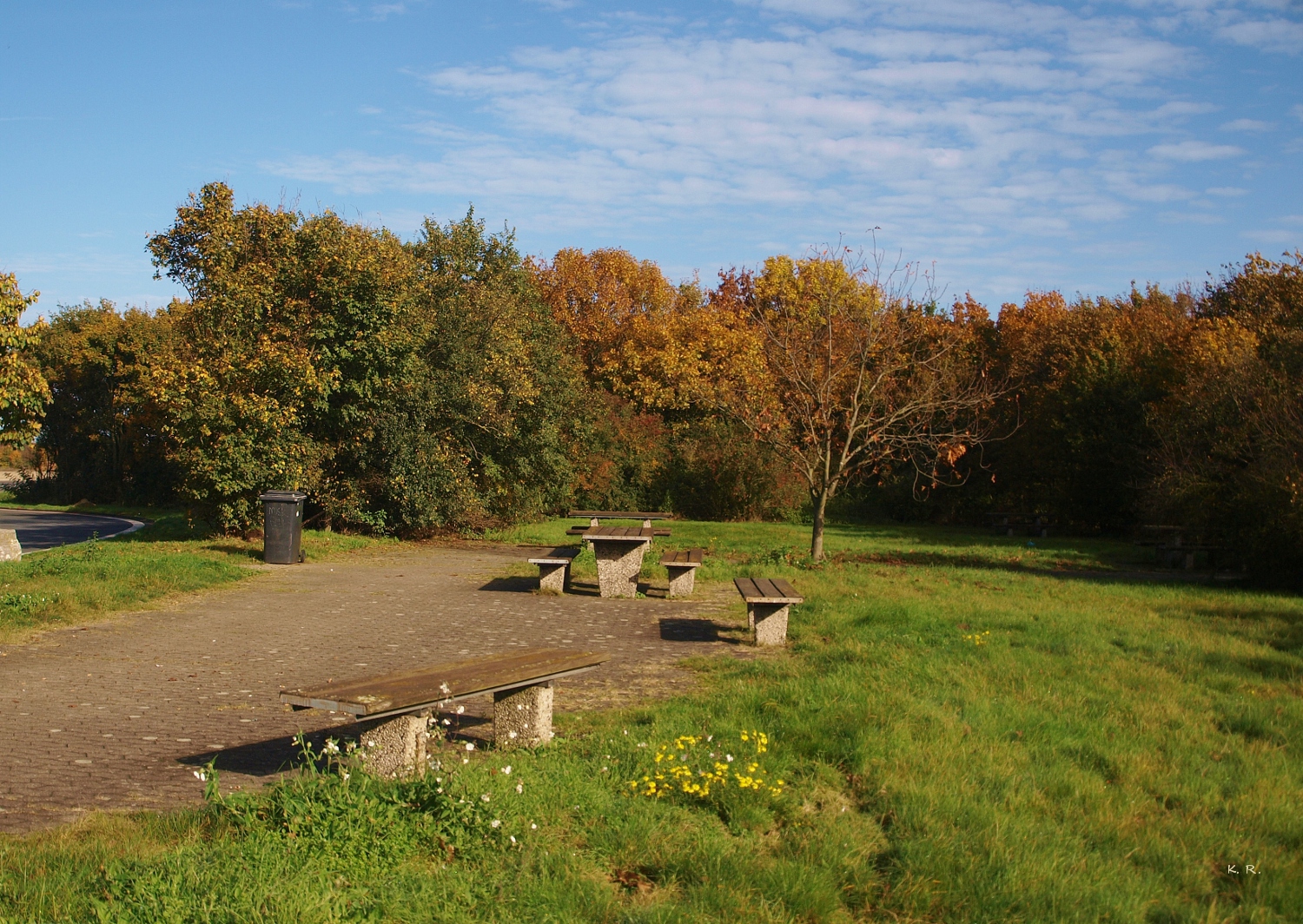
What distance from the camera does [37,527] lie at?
25.6 meters

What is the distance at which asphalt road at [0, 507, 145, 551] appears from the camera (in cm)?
2142

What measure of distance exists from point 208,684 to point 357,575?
733 cm

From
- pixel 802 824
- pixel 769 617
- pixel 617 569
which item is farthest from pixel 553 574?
pixel 802 824

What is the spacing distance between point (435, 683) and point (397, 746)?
1.14 ft

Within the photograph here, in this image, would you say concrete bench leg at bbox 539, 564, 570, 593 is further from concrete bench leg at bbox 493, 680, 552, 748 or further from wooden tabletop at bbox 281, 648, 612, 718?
concrete bench leg at bbox 493, 680, 552, 748

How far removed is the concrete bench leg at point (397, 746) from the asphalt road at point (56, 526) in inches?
622

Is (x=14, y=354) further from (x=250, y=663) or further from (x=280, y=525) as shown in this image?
(x=250, y=663)

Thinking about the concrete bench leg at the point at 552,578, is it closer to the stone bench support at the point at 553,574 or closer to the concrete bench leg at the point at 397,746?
the stone bench support at the point at 553,574

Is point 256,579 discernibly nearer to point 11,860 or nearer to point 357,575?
point 357,575

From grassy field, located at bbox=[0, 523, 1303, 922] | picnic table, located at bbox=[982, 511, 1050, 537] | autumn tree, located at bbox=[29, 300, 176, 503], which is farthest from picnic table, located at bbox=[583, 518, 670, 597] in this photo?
autumn tree, located at bbox=[29, 300, 176, 503]

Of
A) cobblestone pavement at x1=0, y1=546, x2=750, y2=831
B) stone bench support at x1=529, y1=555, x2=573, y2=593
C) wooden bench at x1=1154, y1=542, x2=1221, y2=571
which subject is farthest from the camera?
wooden bench at x1=1154, y1=542, x2=1221, y2=571

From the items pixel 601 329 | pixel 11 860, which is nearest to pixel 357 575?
pixel 11 860

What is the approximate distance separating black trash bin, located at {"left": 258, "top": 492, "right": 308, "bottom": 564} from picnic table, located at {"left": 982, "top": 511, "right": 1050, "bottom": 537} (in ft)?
65.8

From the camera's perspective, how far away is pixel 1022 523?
29.5 meters
